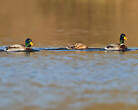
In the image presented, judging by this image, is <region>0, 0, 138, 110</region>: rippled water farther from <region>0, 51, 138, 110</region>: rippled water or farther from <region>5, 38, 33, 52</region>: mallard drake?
<region>5, 38, 33, 52</region>: mallard drake

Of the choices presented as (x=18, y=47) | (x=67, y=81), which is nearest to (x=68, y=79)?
(x=67, y=81)

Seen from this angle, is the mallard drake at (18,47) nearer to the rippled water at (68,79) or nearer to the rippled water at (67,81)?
the rippled water at (68,79)

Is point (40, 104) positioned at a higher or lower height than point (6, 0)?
lower

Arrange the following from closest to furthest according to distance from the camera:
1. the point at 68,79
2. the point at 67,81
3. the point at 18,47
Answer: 1. the point at 67,81
2. the point at 68,79
3. the point at 18,47

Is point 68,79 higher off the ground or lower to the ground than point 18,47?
lower

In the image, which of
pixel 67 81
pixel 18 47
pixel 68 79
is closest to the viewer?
pixel 67 81

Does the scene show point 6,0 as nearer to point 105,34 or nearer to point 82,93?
point 105,34

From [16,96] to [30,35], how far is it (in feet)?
64.9

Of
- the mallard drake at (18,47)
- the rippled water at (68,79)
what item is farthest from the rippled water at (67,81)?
the mallard drake at (18,47)

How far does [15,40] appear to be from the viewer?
2769 cm

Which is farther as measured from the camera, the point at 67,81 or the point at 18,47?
the point at 18,47

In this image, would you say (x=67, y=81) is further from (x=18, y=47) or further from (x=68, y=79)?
(x=18, y=47)

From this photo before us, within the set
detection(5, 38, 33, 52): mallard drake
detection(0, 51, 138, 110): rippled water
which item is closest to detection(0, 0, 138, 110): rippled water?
detection(0, 51, 138, 110): rippled water

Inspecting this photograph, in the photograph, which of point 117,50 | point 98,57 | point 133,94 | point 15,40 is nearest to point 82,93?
point 133,94
